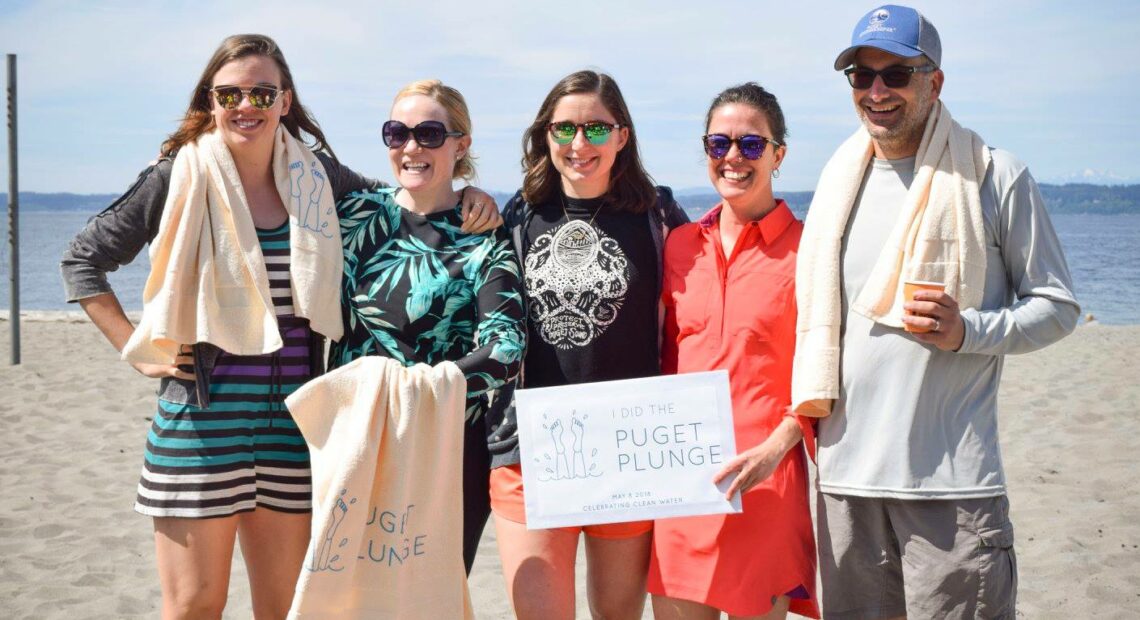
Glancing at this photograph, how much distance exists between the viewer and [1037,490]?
7.77 m

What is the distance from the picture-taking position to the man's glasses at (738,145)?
3.49m

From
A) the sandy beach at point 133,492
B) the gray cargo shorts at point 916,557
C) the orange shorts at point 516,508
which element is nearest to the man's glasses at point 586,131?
the orange shorts at point 516,508

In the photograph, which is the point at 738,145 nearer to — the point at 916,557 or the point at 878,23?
the point at 878,23

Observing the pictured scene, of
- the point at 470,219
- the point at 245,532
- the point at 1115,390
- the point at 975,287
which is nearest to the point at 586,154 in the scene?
the point at 470,219

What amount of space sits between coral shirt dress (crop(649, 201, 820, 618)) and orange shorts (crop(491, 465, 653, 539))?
3.7 inches

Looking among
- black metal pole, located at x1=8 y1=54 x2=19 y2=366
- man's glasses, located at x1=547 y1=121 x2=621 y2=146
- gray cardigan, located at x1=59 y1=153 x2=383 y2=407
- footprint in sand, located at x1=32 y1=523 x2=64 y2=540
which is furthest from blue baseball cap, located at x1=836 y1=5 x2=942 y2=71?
black metal pole, located at x1=8 y1=54 x2=19 y2=366

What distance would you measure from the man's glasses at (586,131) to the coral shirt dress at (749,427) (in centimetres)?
63

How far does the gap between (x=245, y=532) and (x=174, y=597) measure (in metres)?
0.32

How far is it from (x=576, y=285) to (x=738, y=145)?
0.77m

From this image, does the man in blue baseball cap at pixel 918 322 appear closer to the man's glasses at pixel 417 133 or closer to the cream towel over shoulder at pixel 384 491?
the cream towel over shoulder at pixel 384 491

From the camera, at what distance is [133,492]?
771cm

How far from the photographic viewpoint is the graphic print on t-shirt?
357 centimetres

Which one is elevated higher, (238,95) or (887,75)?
(887,75)

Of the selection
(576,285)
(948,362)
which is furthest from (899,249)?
(576,285)
